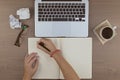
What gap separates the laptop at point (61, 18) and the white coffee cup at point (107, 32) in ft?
0.22

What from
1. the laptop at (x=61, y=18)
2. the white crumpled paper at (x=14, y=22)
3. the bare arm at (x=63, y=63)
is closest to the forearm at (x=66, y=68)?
the bare arm at (x=63, y=63)

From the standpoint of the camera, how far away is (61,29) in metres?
1.39

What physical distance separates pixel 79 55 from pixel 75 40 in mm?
67

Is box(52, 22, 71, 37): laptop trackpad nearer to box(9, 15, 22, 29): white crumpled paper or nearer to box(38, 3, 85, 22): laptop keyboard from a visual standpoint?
box(38, 3, 85, 22): laptop keyboard

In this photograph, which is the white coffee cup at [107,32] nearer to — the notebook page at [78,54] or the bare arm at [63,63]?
the notebook page at [78,54]

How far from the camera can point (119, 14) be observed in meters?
1.40

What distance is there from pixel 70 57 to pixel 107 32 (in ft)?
0.62

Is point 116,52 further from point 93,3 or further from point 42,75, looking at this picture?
point 42,75

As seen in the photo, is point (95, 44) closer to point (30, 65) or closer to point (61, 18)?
point (61, 18)

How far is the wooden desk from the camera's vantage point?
1.40 metres

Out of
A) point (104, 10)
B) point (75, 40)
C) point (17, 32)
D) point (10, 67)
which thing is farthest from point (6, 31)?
point (104, 10)

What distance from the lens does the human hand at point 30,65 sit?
4.50 ft

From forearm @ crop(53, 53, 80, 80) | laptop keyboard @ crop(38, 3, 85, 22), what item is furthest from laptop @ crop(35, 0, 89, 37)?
forearm @ crop(53, 53, 80, 80)

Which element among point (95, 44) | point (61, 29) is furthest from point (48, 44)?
point (95, 44)
